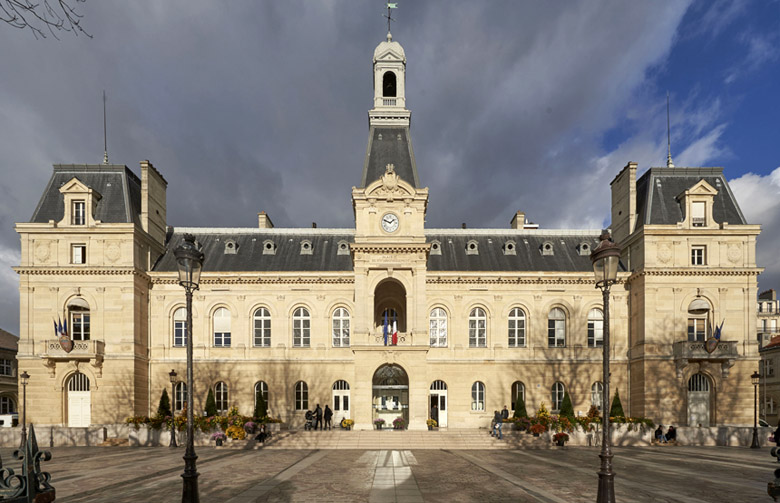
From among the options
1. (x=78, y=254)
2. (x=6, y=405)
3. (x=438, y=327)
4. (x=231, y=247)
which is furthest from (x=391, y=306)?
(x=6, y=405)

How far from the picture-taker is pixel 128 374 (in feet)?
125

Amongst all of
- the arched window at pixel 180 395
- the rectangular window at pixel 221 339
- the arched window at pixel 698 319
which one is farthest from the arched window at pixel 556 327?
the arched window at pixel 180 395

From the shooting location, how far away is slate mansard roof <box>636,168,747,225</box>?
132 ft

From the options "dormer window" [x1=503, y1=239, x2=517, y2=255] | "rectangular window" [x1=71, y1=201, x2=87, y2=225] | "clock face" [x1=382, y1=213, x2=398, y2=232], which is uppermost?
"rectangular window" [x1=71, y1=201, x2=87, y2=225]

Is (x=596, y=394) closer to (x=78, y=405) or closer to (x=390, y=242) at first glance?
(x=390, y=242)

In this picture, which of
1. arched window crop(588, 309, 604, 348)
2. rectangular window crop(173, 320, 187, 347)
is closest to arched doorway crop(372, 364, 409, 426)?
arched window crop(588, 309, 604, 348)

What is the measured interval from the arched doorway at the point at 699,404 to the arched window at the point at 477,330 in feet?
48.2

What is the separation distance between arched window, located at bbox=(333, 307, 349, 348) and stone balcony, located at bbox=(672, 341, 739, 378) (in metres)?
23.9

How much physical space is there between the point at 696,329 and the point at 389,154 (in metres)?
25.8

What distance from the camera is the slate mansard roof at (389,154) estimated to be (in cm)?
3991

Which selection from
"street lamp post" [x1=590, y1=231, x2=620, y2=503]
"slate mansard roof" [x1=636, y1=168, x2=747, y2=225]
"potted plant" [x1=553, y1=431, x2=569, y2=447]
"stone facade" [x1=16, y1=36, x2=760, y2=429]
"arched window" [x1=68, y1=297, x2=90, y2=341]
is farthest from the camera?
"slate mansard roof" [x1=636, y1=168, x2=747, y2=225]

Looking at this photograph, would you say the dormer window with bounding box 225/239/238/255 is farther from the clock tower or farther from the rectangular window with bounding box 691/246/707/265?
the rectangular window with bounding box 691/246/707/265

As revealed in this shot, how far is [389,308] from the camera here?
143ft

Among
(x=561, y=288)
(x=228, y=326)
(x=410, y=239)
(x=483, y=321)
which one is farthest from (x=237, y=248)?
(x=561, y=288)
